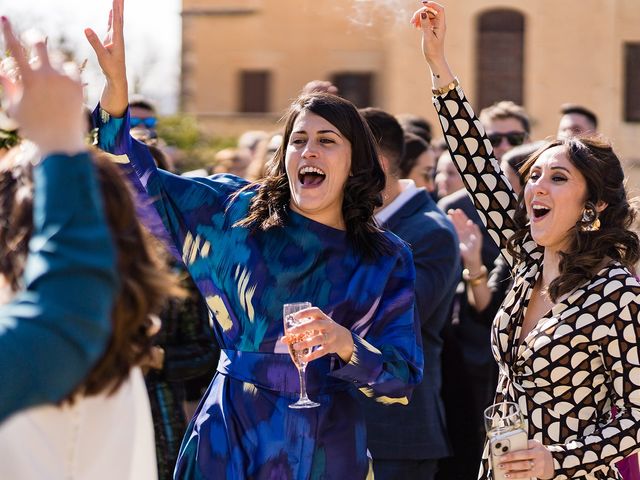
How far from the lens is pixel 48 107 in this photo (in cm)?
240

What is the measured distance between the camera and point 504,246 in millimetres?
5168

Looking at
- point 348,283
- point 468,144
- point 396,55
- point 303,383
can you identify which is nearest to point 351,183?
point 348,283

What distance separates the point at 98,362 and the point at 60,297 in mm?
319

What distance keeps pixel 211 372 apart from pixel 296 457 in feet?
11.0

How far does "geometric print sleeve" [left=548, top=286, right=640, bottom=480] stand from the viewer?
437cm

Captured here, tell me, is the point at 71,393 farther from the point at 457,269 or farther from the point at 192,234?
the point at 457,269

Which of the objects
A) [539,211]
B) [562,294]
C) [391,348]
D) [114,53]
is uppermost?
[114,53]

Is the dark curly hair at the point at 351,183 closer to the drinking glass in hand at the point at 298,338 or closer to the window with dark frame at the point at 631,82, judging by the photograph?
the drinking glass in hand at the point at 298,338

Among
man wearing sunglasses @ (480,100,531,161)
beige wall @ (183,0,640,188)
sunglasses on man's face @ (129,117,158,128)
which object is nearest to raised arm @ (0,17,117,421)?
sunglasses on man's face @ (129,117,158,128)

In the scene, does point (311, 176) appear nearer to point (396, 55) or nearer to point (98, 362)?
point (98, 362)

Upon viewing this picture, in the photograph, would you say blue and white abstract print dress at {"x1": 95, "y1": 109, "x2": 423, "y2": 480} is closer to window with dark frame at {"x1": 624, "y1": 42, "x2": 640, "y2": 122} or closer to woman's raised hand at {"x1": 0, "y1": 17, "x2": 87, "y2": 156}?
woman's raised hand at {"x1": 0, "y1": 17, "x2": 87, "y2": 156}

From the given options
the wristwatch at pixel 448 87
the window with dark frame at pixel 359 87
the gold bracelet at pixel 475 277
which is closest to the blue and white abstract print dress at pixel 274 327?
the wristwatch at pixel 448 87

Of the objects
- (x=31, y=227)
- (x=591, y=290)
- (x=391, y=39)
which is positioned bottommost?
(x=591, y=290)

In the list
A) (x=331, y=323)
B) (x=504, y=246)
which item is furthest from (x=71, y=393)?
(x=504, y=246)
